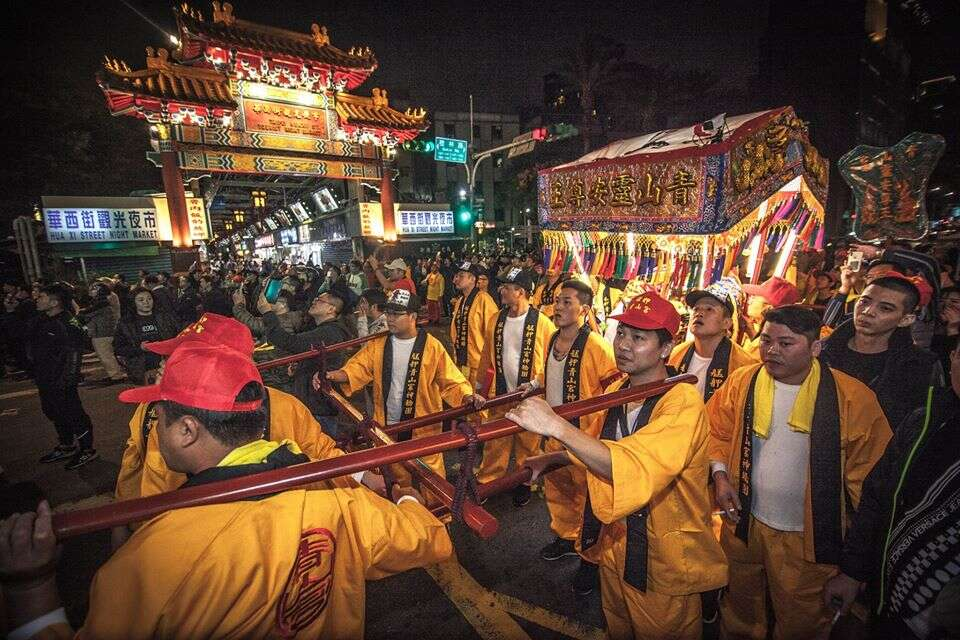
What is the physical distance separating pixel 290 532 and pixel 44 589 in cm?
64

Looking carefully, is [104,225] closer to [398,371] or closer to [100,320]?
[100,320]

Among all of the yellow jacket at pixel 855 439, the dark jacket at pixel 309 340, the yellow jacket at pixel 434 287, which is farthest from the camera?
the yellow jacket at pixel 434 287

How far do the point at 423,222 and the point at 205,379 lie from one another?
20069 millimetres

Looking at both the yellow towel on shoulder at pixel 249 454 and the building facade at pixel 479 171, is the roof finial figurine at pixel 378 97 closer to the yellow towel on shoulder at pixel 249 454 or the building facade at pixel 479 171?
the yellow towel on shoulder at pixel 249 454

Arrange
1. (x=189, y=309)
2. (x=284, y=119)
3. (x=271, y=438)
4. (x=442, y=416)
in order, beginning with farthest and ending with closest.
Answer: (x=284, y=119) → (x=189, y=309) → (x=442, y=416) → (x=271, y=438)

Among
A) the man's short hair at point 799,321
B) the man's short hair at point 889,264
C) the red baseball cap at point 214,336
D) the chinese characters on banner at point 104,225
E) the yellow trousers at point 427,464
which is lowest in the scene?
the yellow trousers at point 427,464

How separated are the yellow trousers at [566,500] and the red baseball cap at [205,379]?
8.88ft

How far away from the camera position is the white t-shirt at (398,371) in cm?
436

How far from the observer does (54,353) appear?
5371 millimetres

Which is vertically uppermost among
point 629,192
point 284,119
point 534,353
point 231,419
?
point 284,119

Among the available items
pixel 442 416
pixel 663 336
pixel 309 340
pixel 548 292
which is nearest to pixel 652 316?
pixel 663 336

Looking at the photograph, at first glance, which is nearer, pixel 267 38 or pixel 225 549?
pixel 225 549

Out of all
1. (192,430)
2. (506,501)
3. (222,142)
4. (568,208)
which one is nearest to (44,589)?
(192,430)

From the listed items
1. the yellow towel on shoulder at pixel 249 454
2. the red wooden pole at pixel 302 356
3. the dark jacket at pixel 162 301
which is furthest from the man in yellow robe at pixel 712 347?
the dark jacket at pixel 162 301
